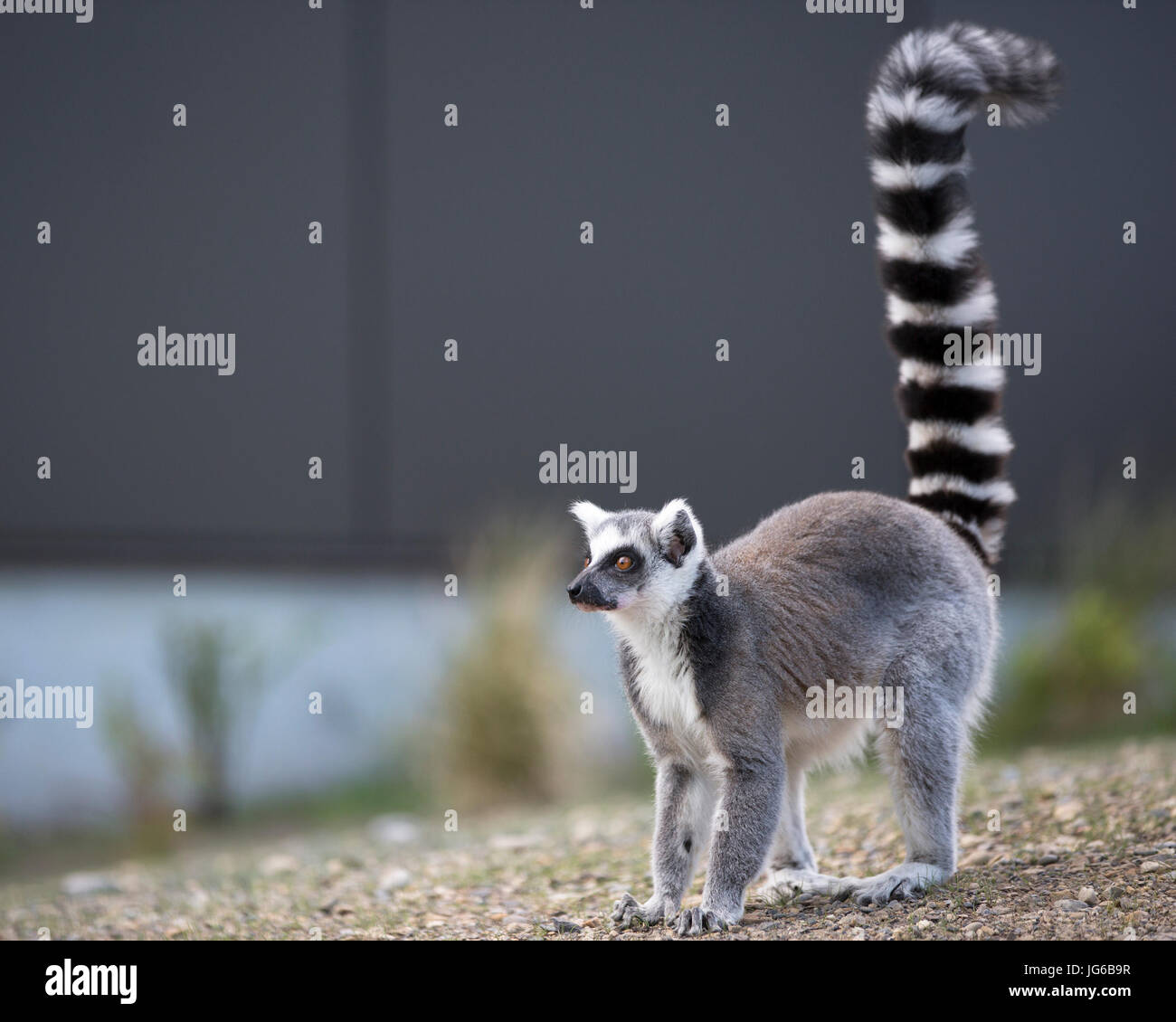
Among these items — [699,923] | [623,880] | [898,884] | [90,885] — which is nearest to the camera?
[699,923]

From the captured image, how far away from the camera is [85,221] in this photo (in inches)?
436

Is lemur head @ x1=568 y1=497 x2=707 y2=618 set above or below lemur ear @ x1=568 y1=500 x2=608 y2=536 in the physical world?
below

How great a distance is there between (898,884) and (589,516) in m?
1.72

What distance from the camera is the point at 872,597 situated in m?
4.91

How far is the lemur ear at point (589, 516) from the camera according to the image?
4766 millimetres

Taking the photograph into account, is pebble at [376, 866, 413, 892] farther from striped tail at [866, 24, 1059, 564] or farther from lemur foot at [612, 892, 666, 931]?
striped tail at [866, 24, 1059, 564]

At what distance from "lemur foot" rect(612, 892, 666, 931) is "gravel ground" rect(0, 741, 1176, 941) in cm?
6

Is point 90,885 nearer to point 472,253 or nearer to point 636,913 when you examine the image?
point 636,913

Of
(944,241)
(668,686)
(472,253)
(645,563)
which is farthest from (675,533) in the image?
(472,253)

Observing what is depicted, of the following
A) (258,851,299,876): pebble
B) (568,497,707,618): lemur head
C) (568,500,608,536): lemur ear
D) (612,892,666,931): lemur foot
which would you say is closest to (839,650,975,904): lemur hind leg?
(612,892,666,931): lemur foot

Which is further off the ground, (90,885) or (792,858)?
(792,858)

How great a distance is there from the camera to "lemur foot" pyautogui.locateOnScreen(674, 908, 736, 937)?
172 inches

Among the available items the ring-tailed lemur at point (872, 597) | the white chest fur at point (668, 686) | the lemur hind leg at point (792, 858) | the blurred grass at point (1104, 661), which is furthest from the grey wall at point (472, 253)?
the white chest fur at point (668, 686)

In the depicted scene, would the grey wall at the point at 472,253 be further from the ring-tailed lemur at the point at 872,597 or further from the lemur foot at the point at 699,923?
the lemur foot at the point at 699,923
